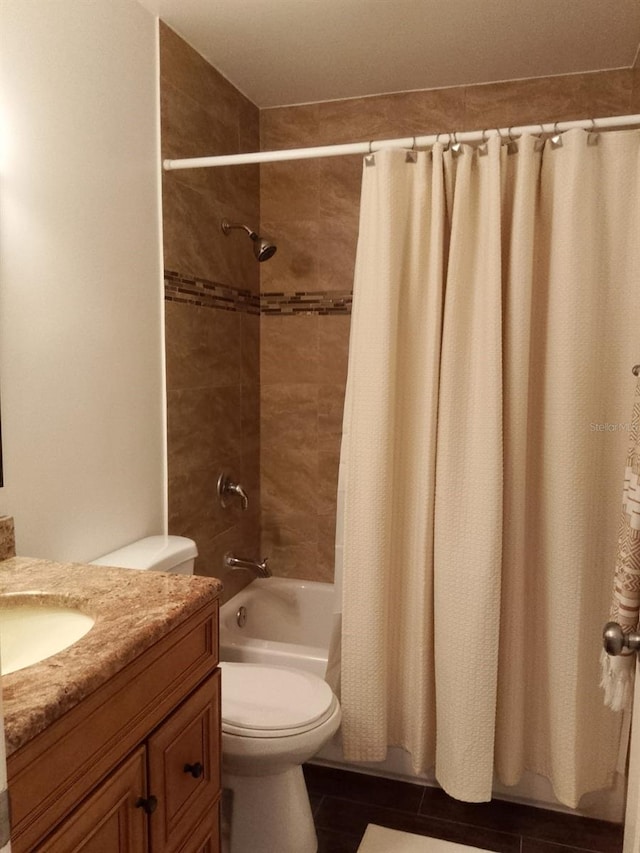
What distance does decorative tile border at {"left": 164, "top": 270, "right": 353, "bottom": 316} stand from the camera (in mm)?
2439

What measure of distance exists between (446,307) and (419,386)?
235 millimetres

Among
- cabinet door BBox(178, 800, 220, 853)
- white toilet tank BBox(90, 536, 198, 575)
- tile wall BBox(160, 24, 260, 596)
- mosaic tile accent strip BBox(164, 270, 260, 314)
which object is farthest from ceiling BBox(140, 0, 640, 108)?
cabinet door BBox(178, 800, 220, 853)

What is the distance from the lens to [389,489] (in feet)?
6.23

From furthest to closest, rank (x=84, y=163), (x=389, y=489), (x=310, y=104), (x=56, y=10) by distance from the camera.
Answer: (x=310, y=104) → (x=389, y=489) → (x=84, y=163) → (x=56, y=10)

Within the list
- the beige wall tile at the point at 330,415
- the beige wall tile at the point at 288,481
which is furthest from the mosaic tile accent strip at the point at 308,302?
the beige wall tile at the point at 288,481

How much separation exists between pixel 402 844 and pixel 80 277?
1.81 metres

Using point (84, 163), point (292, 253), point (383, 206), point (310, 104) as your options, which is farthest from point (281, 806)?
point (310, 104)

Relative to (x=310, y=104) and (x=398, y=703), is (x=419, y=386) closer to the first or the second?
(x=398, y=703)

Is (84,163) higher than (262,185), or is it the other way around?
(262,185)

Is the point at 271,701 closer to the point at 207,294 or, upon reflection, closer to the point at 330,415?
the point at 330,415

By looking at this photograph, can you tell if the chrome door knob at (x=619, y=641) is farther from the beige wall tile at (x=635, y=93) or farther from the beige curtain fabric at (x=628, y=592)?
the beige wall tile at (x=635, y=93)

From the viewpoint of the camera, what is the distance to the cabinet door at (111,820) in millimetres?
935

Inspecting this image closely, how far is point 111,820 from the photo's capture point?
104 centimetres

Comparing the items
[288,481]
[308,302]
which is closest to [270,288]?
[308,302]
